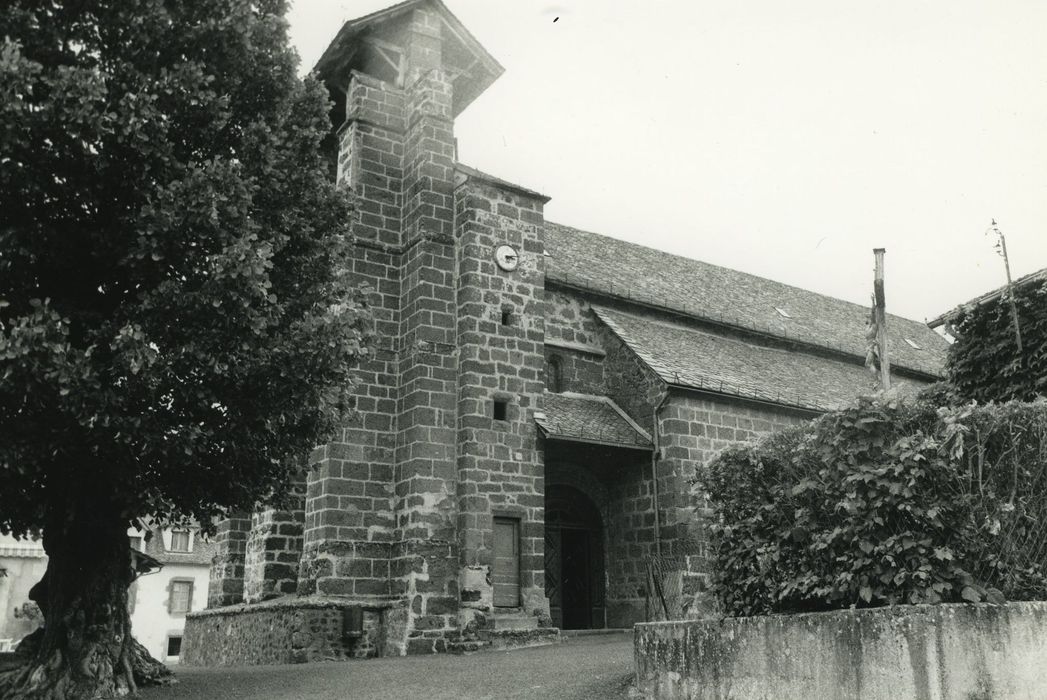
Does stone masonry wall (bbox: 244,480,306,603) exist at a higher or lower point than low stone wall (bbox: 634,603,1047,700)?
higher

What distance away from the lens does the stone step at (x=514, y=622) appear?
552 inches

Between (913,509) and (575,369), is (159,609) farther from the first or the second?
(913,509)

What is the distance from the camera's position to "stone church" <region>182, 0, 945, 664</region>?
14.3m

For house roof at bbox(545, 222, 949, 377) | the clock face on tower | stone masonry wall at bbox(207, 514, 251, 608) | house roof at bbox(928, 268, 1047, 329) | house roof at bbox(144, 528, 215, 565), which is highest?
house roof at bbox(545, 222, 949, 377)

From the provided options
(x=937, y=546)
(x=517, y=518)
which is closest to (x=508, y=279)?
(x=517, y=518)

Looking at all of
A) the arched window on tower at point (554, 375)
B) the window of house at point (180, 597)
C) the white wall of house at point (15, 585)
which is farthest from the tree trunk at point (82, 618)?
the window of house at point (180, 597)

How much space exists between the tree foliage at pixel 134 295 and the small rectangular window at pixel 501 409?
5452 mm

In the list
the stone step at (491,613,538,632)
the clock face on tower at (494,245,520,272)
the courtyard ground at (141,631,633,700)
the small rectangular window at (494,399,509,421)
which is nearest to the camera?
the courtyard ground at (141,631,633,700)

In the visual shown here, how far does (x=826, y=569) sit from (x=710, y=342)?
13527 millimetres

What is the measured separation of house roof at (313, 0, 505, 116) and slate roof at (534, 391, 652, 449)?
21.7 feet

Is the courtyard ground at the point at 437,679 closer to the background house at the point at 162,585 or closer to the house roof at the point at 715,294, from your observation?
the house roof at the point at 715,294

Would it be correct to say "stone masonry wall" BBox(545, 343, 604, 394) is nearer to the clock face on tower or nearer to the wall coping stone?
the clock face on tower

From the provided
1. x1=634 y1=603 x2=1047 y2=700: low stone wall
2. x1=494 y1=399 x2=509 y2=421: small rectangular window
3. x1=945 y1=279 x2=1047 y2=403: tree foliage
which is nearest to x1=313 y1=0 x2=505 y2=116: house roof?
x1=494 y1=399 x2=509 y2=421: small rectangular window

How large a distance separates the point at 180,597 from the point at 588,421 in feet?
94.6
